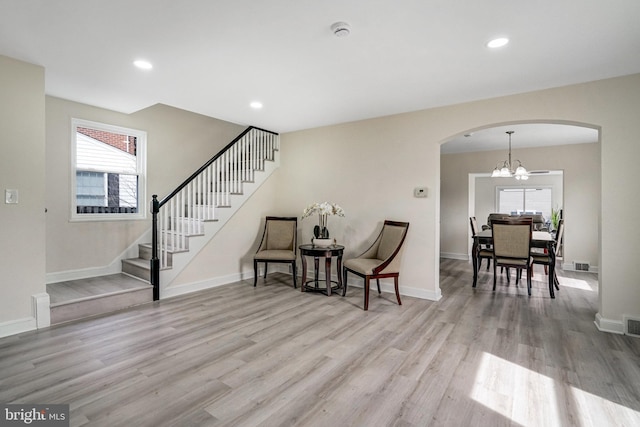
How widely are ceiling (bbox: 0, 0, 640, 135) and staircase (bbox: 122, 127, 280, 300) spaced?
1250mm

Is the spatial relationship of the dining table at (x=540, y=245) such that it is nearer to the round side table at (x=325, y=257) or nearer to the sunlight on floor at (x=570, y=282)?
the sunlight on floor at (x=570, y=282)

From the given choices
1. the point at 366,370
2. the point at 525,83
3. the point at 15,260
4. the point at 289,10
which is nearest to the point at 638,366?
the point at 366,370

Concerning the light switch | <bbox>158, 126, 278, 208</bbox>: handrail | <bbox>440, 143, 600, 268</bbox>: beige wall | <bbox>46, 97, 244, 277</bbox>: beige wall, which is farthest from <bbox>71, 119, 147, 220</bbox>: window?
<bbox>440, 143, 600, 268</bbox>: beige wall

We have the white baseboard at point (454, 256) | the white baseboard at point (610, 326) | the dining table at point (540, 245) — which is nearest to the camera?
the white baseboard at point (610, 326)

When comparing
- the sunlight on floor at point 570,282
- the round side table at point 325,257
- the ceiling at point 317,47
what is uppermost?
the ceiling at point 317,47

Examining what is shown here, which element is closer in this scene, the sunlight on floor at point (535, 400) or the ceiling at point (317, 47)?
the sunlight on floor at point (535, 400)

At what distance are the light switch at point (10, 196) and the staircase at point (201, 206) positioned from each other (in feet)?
4.37

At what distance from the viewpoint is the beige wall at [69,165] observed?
4.04 metres

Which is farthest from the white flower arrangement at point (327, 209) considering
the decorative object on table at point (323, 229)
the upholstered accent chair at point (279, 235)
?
the upholstered accent chair at point (279, 235)

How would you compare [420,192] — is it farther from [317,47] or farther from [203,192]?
[203,192]

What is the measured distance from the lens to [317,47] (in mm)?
2629

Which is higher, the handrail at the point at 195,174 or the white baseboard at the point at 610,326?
the handrail at the point at 195,174

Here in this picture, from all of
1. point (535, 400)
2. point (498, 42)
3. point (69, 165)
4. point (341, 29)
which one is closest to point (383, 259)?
point (535, 400)

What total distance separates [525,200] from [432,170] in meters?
7.49
